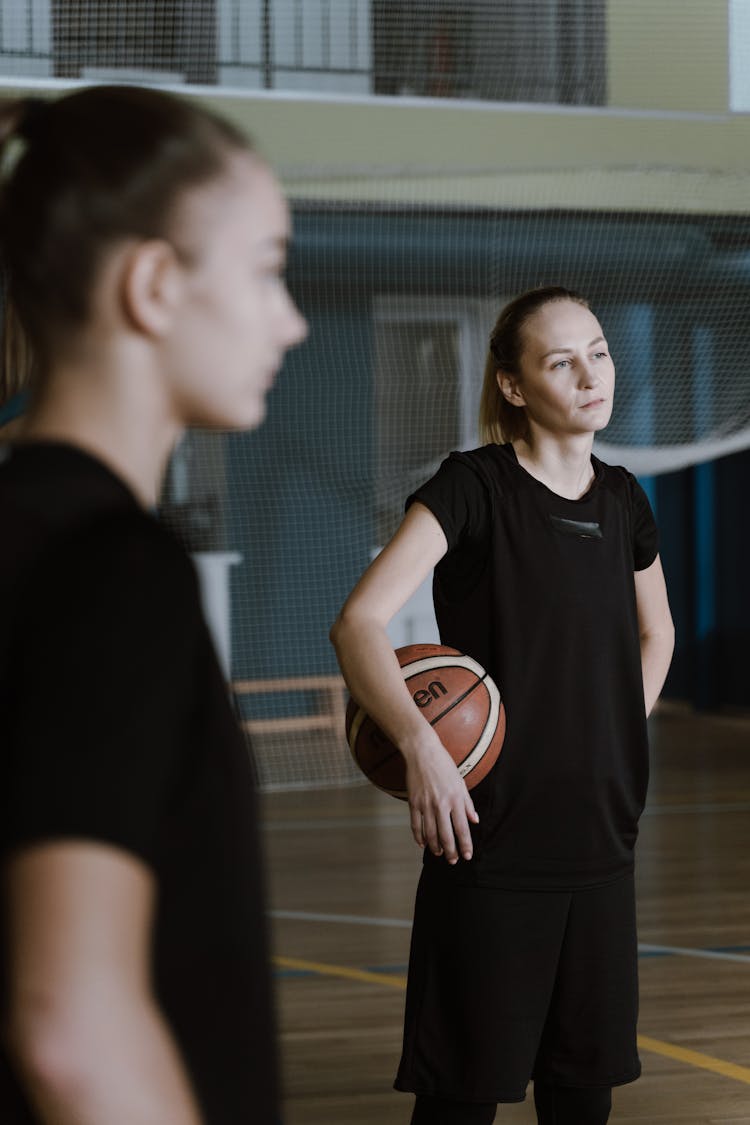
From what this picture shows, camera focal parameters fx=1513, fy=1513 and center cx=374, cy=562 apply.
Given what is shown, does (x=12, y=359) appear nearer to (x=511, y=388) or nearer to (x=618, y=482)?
(x=511, y=388)

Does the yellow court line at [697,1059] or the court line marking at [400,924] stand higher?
the yellow court line at [697,1059]

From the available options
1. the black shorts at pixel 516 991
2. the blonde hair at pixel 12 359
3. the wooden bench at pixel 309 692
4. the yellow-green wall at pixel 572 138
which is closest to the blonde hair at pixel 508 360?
the black shorts at pixel 516 991

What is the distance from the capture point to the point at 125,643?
0.75 meters

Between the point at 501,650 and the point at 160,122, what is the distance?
1.46m

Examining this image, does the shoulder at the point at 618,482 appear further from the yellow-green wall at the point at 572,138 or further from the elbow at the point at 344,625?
the yellow-green wall at the point at 572,138

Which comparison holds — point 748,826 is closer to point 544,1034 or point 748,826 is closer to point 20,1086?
point 544,1034

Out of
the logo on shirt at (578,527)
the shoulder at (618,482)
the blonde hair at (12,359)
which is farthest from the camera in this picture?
the shoulder at (618,482)

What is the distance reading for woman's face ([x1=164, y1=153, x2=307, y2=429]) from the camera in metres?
0.86

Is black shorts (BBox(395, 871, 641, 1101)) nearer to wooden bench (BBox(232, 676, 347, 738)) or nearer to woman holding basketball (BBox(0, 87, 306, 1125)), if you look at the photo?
A: woman holding basketball (BBox(0, 87, 306, 1125))

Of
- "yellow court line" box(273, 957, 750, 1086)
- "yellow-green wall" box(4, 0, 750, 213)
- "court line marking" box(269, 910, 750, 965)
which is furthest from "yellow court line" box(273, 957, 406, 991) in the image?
"yellow-green wall" box(4, 0, 750, 213)

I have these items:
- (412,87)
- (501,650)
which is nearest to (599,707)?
(501,650)

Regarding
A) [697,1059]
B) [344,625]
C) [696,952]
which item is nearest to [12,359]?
[344,625]

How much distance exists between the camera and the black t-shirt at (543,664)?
7.30ft

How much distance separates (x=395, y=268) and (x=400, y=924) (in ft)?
12.2
